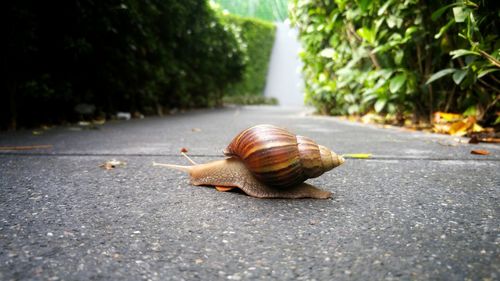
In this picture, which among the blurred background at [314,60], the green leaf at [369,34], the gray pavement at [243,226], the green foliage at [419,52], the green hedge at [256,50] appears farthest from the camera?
the green hedge at [256,50]

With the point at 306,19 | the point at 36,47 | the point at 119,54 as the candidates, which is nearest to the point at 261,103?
the point at 306,19

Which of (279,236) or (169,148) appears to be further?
(169,148)

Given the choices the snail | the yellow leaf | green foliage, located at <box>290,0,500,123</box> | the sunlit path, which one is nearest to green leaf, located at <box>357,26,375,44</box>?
green foliage, located at <box>290,0,500,123</box>

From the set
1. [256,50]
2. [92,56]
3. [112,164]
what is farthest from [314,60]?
[256,50]

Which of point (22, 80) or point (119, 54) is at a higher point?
point (119, 54)

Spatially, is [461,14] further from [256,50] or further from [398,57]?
[256,50]

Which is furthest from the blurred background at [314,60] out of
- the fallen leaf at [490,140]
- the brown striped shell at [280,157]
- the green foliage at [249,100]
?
the green foliage at [249,100]

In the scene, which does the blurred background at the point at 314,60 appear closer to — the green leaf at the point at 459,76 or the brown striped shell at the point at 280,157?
the green leaf at the point at 459,76

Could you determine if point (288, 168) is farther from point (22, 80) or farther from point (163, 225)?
point (22, 80)
